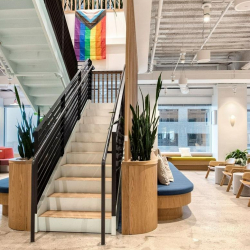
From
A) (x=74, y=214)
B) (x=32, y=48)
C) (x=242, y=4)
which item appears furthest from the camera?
(x=32, y=48)

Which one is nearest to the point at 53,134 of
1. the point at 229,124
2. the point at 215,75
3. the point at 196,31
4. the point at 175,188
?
the point at 175,188

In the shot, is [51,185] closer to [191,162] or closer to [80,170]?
[80,170]

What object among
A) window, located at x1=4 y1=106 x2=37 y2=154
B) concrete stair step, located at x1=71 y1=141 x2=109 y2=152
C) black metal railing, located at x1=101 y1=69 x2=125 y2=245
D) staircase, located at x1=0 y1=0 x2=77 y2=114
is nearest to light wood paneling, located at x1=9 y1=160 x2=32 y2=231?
black metal railing, located at x1=101 y1=69 x2=125 y2=245

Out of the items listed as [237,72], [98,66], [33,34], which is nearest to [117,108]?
[33,34]

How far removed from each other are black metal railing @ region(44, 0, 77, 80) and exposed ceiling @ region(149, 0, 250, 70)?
6.07ft

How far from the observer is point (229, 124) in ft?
35.9

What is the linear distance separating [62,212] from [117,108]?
1515mm

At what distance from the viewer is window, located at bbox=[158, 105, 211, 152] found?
499 inches

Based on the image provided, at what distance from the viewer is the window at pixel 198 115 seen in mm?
12672

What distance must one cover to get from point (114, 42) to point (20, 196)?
5.59m

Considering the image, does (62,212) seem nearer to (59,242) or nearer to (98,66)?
(59,242)

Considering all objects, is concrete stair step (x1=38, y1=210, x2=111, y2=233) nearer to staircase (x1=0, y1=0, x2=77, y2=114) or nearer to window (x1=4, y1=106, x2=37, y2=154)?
staircase (x1=0, y1=0, x2=77, y2=114)

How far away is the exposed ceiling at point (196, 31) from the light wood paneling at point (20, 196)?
13.7 ft

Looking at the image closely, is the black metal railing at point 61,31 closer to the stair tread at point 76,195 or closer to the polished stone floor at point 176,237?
the stair tread at point 76,195
